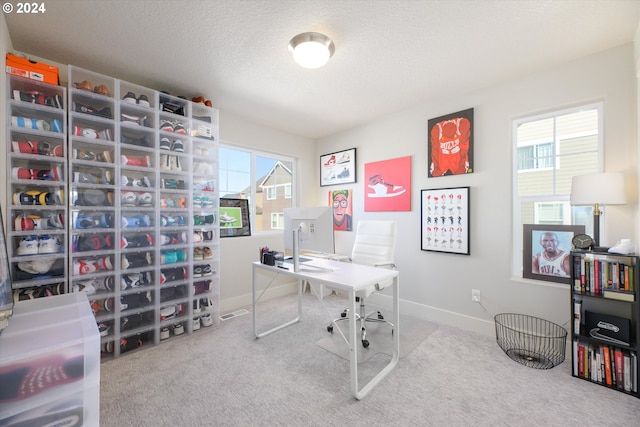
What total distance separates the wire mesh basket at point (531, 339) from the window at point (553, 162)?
0.45 metres

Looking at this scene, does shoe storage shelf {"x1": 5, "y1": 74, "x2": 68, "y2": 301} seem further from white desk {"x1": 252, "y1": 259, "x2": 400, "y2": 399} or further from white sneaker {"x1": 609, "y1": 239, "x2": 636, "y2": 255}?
white sneaker {"x1": 609, "y1": 239, "x2": 636, "y2": 255}

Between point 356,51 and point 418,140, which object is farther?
point 418,140

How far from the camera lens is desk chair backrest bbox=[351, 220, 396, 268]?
279 centimetres

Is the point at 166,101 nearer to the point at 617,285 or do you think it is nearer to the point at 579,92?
the point at 579,92

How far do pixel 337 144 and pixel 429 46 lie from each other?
217 cm

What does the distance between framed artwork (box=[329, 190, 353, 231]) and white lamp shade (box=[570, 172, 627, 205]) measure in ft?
8.14

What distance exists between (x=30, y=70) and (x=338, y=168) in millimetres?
3226

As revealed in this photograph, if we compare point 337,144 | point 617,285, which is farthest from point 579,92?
point 337,144

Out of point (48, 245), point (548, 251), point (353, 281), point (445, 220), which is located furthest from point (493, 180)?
point (48, 245)

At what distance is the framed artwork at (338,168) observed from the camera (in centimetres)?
385

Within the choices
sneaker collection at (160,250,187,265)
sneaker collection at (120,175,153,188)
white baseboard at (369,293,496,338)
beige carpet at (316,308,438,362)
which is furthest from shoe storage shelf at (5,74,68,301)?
white baseboard at (369,293,496,338)

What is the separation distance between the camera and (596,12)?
1.68 m

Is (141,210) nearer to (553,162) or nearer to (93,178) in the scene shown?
(93,178)

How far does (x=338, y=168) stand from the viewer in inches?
159
